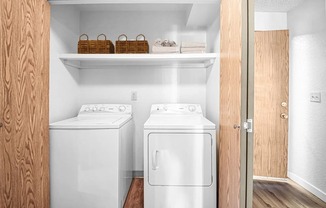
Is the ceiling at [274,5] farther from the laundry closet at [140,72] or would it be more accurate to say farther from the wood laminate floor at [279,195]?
the laundry closet at [140,72]

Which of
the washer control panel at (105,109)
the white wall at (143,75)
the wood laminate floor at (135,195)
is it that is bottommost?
the wood laminate floor at (135,195)

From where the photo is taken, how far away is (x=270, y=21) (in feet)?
4.83

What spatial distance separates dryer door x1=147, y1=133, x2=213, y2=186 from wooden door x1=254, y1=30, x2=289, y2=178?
64cm

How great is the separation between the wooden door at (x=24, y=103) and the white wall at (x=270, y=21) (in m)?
1.60

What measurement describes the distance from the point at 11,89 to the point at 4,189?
2.13 ft

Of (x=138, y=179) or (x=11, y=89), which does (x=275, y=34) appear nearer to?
(x=11, y=89)

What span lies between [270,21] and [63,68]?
7.19 ft

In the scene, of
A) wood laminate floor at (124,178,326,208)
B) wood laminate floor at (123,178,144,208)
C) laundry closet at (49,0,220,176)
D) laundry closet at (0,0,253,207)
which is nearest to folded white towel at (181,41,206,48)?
laundry closet at (0,0,253,207)

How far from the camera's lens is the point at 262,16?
1.47 m

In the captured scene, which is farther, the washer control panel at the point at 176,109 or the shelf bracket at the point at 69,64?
the washer control panel at the point at 176,109

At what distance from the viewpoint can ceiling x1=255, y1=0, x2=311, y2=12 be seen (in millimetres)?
1368

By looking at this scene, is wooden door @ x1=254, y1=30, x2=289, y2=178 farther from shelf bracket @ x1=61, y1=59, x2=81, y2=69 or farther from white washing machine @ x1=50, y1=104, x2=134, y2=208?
shelf bracket @ x1=61, y1=59, x2=81, y2=69

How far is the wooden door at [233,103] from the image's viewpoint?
4.80 feet

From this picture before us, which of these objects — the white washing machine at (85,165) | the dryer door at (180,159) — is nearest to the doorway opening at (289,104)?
the dryer door at (180,159)
